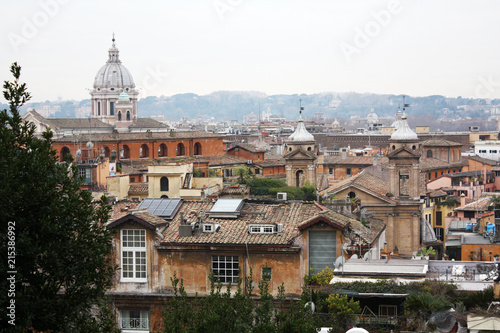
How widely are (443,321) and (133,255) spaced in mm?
6957

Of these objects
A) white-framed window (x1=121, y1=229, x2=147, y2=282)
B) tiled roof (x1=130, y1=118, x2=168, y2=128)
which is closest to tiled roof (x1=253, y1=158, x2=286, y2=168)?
tiled roof (x1=130, y1=118, x2=168, y2=128)

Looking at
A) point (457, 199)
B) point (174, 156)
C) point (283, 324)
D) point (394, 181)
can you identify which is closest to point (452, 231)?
point (394, 181)

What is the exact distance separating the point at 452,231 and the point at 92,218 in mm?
29148

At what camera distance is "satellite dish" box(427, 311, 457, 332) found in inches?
616

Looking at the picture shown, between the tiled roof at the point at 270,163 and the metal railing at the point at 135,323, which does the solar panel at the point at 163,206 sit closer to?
the metal railing at the point at 135,323

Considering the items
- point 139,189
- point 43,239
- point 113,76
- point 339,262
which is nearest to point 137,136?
point 139,189

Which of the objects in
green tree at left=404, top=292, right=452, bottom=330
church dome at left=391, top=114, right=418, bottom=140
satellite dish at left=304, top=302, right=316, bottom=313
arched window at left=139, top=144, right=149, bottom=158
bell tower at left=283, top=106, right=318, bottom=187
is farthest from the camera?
arched window at left=139, top=144, right=149, bottom=158

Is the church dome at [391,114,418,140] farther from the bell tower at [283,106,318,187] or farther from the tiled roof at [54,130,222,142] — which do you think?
the tiled roof at [54,130,222,142]

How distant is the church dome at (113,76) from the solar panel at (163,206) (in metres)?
103

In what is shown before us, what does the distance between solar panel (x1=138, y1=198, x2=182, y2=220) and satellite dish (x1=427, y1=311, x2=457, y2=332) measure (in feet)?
24.5

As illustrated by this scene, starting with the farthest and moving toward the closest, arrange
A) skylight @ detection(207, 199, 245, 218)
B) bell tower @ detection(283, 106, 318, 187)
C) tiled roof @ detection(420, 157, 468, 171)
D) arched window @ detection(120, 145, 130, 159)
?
arched window @ detection(120, 145, 130, 159) → tiled roof @ detection(420, 157, 468, 171) → bell tower @ detection(283, 106, 318, 187) → skylight @ detection(207, 199, 245, 218)

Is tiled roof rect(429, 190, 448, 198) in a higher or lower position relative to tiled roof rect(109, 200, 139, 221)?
lower

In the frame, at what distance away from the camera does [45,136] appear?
49.1 ft

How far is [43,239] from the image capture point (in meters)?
13.8
